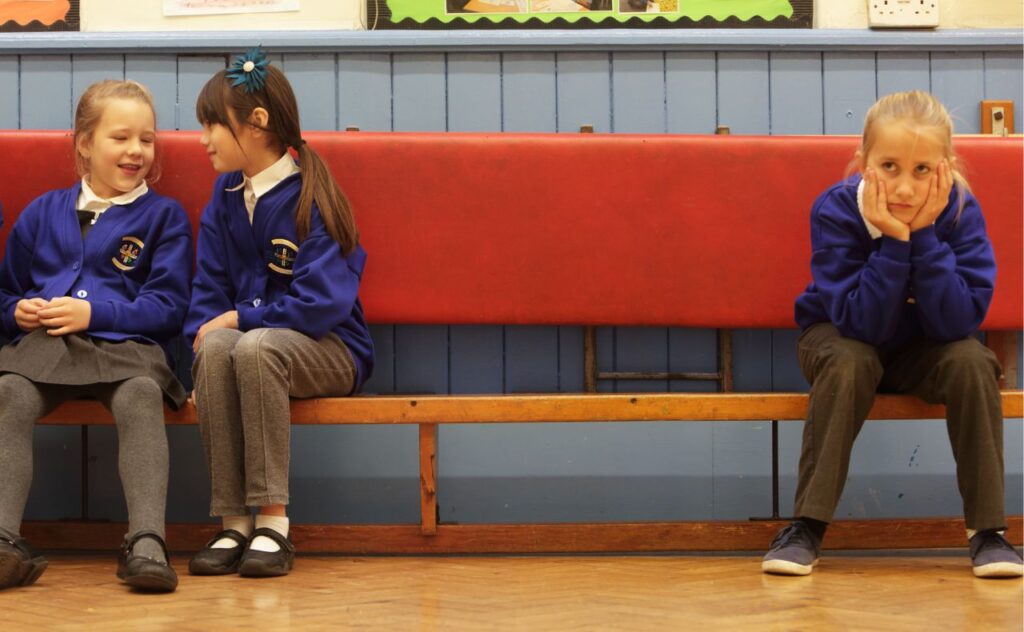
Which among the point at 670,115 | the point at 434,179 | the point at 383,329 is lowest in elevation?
the point at 383,329

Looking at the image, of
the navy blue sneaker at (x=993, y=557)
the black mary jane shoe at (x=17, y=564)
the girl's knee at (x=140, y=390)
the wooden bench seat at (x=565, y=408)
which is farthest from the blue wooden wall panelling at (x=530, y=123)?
the black mary jane shoe at (x=17, y=564)

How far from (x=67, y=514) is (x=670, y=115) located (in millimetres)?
1663

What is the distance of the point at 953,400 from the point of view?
206 cm

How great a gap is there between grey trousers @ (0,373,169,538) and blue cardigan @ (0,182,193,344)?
0.15 metres

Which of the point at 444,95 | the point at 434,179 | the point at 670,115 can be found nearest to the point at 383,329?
the point at 434,179

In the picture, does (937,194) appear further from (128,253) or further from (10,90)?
(10,90)

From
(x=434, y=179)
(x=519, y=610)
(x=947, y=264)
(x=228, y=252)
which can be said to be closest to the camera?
(x=519, y=610)

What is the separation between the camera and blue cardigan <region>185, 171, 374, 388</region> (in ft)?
7.16

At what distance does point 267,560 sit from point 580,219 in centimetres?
100

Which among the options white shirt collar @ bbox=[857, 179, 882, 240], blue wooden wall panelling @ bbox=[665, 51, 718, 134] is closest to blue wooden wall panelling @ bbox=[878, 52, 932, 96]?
blue wooden wall panelling @ bbox=[665, 51, 718, 134]

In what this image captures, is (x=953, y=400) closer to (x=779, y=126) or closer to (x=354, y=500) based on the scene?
(x=779, y=126)

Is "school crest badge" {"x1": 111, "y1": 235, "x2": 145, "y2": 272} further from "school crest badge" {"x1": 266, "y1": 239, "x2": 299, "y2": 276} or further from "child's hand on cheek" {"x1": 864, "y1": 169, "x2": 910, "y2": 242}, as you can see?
"child's hand on cheek" {"x1": 864, "y1": 169, "x2": 910, "y2": 242}

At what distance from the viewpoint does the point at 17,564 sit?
6.21 feet

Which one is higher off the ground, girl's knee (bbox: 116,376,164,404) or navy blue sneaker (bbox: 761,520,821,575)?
girl's knee (bbox: 116,376,164,404)
